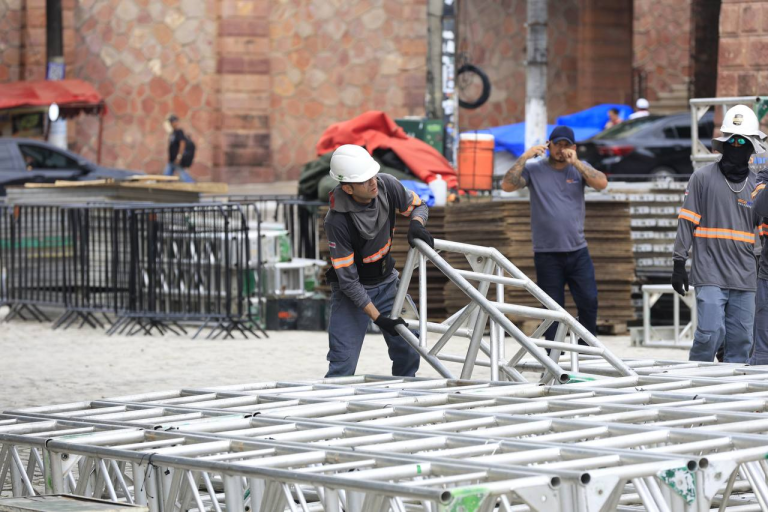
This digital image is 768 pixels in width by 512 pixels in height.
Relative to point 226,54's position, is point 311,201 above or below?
below

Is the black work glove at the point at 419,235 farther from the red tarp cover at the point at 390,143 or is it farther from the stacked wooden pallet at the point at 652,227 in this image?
the red tarp cover at the point at 390,143

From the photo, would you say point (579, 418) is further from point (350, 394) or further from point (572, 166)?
point (572, 166)

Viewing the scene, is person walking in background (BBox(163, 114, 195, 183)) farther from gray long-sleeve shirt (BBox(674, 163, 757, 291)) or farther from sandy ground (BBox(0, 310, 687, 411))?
gray long-sleeve shirt (BBox(674, 163, 757, 291))

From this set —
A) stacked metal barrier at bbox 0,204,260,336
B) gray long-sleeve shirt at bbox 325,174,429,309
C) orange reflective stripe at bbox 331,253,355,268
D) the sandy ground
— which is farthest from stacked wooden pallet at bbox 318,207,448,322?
orange reflective stripe at bbox 331,253,355,268

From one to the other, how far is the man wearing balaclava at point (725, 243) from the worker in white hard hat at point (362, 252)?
73.5 inches

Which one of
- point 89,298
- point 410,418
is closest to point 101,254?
point 89,298

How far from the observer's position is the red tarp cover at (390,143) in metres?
17.6

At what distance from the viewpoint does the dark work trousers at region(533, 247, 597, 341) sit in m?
11.5

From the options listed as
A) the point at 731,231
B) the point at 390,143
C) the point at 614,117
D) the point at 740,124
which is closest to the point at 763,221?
the point at 731,231

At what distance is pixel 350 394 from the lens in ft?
25.6

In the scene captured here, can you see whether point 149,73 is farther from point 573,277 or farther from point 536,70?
point 573,277

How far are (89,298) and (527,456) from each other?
1200 cm

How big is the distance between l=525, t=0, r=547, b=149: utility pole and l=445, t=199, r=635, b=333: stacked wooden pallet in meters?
4.99

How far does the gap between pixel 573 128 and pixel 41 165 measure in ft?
35.7
